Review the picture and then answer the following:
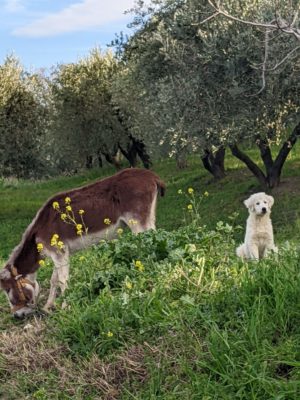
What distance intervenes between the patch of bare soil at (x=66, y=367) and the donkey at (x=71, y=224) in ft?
4.71

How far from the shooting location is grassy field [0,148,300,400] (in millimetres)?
3898

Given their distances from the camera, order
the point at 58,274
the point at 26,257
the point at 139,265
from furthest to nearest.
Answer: the point at 26,257 → the point at 58,274 → the point at 139,265

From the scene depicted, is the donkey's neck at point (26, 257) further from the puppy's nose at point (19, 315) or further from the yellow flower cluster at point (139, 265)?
the yellow flower cluster at point (139, 265)

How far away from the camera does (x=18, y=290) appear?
7.03 meters

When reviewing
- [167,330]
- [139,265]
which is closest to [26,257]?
[139,265]

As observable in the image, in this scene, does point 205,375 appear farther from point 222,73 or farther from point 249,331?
point 222,73

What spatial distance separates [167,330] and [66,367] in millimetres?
916

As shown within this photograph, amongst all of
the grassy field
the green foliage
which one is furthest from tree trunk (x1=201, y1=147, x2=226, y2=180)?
the grassy field

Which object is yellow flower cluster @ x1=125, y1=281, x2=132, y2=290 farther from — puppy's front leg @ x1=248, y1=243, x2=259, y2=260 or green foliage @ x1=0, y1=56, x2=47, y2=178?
green foliage @ x1=0, y1=56, x2=47, y2=178

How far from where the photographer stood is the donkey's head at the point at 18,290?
22.4ft

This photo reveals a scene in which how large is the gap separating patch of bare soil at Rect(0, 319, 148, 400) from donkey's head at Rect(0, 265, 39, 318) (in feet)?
4.03

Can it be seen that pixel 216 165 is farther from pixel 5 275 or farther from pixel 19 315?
pixel 19 315

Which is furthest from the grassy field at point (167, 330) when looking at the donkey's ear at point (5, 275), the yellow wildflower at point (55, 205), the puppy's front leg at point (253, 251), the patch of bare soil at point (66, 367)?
the yellow wildflower at point (55, 205)

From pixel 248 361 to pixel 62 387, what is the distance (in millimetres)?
1555
